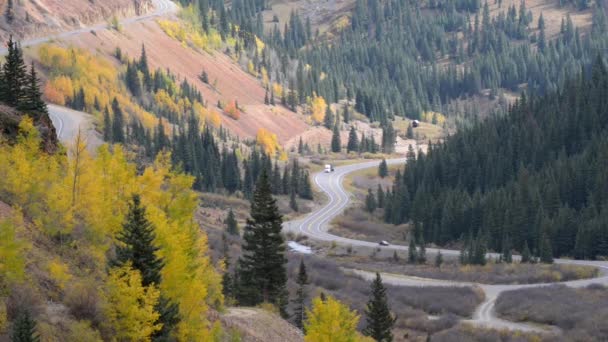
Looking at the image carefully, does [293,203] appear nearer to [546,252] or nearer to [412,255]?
[412,255]

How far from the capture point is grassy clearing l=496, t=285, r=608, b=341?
64688mm

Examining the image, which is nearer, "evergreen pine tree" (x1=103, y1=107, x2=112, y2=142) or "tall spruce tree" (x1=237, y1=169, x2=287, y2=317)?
"tall spruce tree" (x1=237, y1=169, x2=287, y2=317)

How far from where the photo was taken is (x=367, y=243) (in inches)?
4700

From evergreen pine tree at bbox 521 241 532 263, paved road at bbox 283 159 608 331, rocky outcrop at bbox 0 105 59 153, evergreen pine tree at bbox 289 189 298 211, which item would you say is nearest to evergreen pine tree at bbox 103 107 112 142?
paved road at bbox 283 159 608 331

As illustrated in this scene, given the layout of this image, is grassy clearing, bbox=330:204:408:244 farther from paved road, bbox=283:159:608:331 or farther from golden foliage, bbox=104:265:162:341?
golden foliage, bbox=104:265:162:341

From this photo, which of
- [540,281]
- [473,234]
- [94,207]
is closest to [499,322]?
[540,281]

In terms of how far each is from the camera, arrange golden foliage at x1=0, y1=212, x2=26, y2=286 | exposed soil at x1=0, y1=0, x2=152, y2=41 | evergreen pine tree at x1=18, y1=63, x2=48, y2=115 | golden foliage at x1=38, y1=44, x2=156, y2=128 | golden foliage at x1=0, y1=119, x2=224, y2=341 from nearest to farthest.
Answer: golden foliage at x1=0, y1=212, x2=26, y2=286 → golden foliage at x1=0, y1=119, x2=224, y2=341 → evergreen pine tree at x1=18, y1=63, x2=48, y2=115 → golden foliage at x1=38, y1=44, x2=156, y2=128 → exposed soil at x1=0, y1=0, x2=152, y2=41

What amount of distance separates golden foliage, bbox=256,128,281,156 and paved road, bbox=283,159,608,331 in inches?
559

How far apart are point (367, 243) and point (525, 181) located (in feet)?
85.6

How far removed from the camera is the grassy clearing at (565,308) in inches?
2547

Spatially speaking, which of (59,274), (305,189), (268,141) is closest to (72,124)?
(305,189)

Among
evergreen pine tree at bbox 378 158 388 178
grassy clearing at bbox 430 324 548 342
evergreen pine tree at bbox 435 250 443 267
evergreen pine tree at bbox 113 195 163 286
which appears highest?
evergreen pine tree at bbox 113 195 163 286

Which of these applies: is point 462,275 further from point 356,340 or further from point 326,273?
point 356,340

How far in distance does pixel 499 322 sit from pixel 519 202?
45.4 metres
